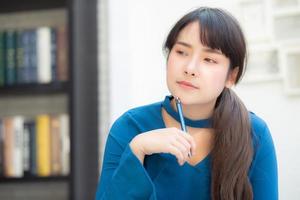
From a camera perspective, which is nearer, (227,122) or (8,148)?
(227,122)

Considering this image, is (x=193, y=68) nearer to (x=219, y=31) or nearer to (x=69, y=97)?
(x=219, y=31)

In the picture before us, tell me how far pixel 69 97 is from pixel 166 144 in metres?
1.07

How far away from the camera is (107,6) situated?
6.62ft

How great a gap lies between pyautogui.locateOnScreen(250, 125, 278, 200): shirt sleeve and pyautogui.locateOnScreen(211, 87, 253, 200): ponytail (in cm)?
3

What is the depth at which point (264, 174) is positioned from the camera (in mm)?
964

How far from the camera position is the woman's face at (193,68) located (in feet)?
2.94

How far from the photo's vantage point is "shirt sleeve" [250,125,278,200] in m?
0.96

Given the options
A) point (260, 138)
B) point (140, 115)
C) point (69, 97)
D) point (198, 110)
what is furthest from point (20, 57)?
point (260, 138)

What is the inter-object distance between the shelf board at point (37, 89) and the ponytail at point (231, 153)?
3.37 feet

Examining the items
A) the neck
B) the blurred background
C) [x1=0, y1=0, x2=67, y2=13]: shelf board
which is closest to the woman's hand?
the neck

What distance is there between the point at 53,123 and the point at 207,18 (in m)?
1.16

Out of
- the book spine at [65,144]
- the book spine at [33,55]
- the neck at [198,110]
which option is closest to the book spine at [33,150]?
the book spine at [65,144]

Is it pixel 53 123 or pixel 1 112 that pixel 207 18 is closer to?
pixel 53 123

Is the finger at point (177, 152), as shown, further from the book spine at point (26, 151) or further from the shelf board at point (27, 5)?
the shelf board at point (27, 5)
